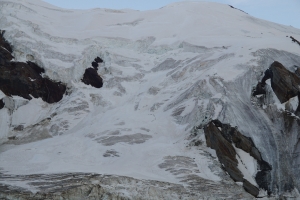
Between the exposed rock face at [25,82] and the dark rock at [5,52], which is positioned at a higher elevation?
the dark rock at [5,52]

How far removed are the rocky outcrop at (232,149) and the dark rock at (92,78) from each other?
1656 cm

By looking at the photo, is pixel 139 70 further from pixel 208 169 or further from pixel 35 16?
pixel 208 169

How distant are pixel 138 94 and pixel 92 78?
21.2 feet

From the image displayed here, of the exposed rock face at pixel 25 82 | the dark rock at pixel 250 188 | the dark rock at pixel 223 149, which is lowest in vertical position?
the dark rock at pixel 250 188

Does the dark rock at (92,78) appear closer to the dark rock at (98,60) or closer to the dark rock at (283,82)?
the dark rock at (98,60)

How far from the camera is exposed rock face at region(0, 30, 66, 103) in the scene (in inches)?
1622

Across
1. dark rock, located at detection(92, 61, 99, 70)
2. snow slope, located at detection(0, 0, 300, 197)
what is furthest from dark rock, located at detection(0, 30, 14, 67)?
dark rock, located at detection(92, 61, 99, 70)

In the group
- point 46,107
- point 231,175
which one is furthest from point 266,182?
point 46,107

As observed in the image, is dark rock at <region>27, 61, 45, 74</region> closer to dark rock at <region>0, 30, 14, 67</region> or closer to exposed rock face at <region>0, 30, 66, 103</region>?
exposed rock face at <region>0, 30, 66, 103</region>

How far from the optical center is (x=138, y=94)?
41906 millimetres

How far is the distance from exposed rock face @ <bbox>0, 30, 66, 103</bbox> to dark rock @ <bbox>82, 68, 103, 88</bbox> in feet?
9.43

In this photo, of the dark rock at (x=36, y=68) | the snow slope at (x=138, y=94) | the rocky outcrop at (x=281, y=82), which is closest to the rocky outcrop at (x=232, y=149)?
the snow slope at (x=138, y=94)

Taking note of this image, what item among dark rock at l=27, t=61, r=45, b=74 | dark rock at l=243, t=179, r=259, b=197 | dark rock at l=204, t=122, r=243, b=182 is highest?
dark rock at l=27, t=61, r=45, b=74

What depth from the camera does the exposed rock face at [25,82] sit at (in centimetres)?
4119
